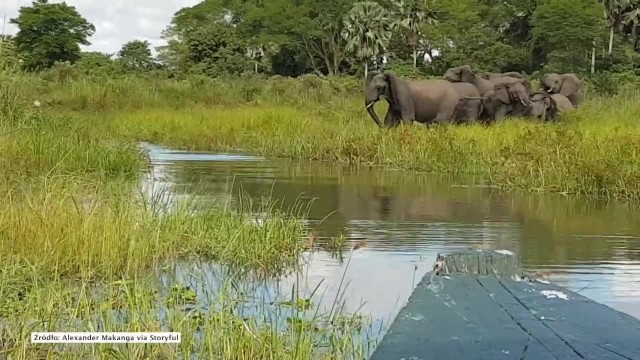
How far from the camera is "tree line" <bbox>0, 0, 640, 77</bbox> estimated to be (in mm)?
45250

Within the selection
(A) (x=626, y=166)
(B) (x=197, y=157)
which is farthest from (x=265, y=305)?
(B) (x=197, y=157)

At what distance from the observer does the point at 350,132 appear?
51.1 feet

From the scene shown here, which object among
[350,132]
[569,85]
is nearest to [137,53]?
[569,85]

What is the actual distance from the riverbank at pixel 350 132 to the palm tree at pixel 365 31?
21.6 meters

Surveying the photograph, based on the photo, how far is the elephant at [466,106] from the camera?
19.3m

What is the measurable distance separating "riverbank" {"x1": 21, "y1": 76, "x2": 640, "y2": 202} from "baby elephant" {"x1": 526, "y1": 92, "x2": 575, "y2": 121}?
21.9 inches

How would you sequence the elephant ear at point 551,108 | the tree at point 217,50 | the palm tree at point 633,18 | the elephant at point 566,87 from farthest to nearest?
the tree at point 217,50
the palm tree at point 633,18
the elephant at point 566,87
the elephant ear at point 551,108

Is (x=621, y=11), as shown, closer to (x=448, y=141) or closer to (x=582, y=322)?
(x=448, y=141)

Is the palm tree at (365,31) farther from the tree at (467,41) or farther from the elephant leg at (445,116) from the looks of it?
the elephant leg at (445,116)

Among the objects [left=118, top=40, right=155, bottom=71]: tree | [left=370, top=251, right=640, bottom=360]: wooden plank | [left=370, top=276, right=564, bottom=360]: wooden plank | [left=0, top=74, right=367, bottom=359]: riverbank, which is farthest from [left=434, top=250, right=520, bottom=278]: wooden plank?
[left=118, top=40, right=155, bottom=71]: tree

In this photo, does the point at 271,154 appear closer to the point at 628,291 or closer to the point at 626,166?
the point at 626,166

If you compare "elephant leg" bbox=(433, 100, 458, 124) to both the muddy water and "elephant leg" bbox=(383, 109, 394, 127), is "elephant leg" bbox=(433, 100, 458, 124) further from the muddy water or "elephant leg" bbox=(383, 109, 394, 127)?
the muddy water

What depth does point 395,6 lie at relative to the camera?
5731cm
